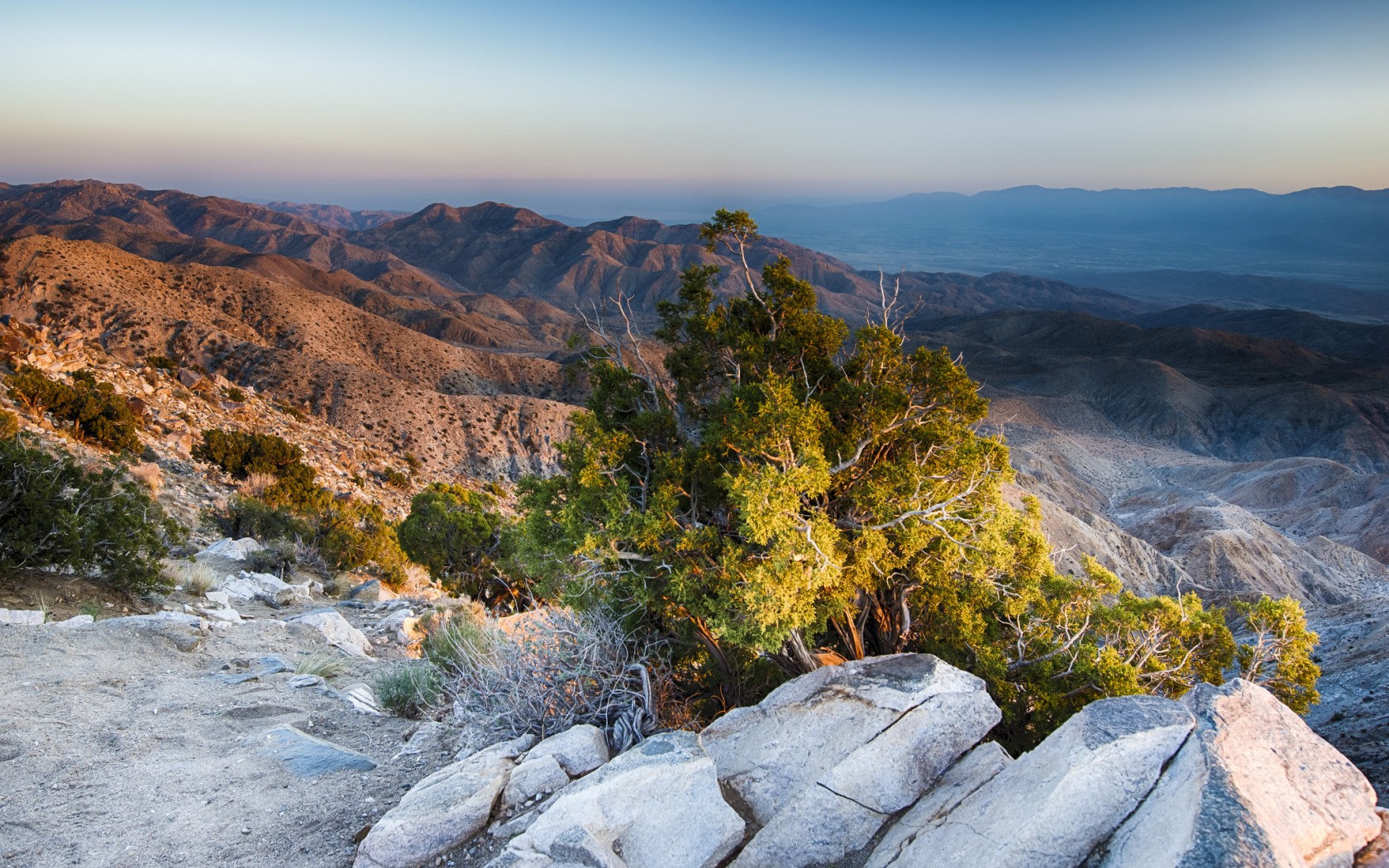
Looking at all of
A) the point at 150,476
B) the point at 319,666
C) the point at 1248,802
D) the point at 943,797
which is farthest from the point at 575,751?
the point at 150,476

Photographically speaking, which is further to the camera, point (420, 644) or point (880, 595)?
point (420, 644)

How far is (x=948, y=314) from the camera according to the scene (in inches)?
7667

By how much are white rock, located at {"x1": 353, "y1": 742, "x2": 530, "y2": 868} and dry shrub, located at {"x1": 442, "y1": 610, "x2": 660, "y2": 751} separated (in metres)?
0.85

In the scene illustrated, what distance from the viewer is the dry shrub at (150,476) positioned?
52.2 ft

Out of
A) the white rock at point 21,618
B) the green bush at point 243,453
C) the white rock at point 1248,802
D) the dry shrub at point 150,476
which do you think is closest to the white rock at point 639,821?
the white rock at point 1248,802

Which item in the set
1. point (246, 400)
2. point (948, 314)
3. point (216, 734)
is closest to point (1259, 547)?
point (216, 734)

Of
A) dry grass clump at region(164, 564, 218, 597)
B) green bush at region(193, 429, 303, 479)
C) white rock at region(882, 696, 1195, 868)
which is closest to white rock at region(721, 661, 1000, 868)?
white rock at region(882, 696, 1195, 868)

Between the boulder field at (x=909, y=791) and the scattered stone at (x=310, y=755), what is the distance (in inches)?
47.9

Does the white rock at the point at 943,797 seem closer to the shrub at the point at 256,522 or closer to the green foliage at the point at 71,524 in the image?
the green foliage at the point at 71,524

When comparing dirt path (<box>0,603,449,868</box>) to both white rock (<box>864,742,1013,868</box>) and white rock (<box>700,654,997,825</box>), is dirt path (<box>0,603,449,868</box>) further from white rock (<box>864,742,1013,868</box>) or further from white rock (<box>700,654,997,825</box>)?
white rock (<box>864,742,1013,868</box>)

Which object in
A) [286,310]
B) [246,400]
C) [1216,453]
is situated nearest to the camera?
[246,400]

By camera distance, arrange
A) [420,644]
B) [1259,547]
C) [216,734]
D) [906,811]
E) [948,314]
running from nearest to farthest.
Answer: [906,811]
[216,734]
[420,644]
[1259,547]
[948,314]

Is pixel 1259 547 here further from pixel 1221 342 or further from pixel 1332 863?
pixel 1221 342

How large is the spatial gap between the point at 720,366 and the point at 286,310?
69700 millimetres
